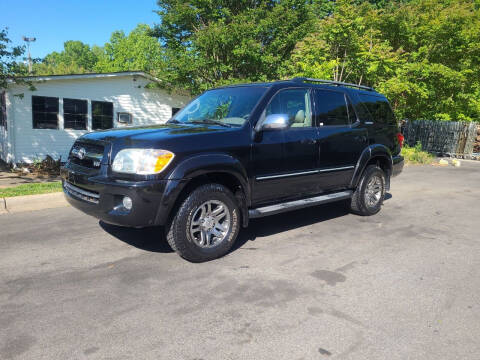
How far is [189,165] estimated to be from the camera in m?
3.71

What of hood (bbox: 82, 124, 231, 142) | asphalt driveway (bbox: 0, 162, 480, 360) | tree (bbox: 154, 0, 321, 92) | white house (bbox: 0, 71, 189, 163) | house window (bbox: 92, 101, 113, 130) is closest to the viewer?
asphalt driveway (bbox: 0, 162, 480, 360)

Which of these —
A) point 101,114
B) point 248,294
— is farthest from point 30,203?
point 101,114

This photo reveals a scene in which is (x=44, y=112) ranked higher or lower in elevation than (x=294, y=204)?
higher

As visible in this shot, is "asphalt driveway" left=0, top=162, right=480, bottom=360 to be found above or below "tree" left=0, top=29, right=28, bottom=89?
below

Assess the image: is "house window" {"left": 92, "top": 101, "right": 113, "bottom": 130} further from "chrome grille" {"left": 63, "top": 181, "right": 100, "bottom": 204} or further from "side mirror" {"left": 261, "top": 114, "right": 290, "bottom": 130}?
"side mirror" {"left": 261, "top": 114, "right": 290, "bottom": 130}

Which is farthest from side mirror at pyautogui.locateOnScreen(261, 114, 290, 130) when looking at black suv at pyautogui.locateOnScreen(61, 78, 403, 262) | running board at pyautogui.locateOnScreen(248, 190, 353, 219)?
running board at pyautogui.locateOnScreen(248, 190, 353, 219)

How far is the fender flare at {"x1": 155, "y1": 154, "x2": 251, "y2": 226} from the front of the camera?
3625mm

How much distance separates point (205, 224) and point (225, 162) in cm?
71

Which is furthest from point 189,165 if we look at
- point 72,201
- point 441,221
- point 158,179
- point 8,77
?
point 8,77

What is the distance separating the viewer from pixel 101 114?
15.6 m

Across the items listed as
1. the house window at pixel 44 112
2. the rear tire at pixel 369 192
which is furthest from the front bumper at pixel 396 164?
the house window at pixel 44 112

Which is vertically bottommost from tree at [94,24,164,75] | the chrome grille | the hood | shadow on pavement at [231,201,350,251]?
shadow on pavement at [231,201,350,251]

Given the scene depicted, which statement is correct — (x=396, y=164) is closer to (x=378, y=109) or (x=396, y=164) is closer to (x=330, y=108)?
(x=378, y=109)

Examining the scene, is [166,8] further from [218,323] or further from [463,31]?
[218,323]
